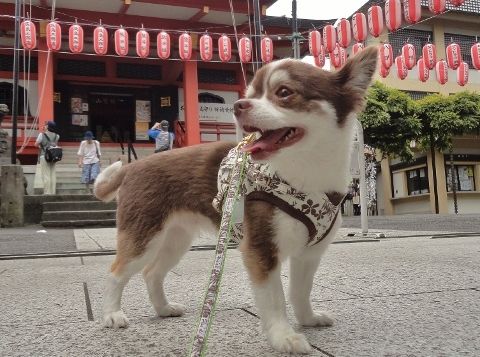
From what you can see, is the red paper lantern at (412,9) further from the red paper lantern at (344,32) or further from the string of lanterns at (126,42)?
the string of lanterns at (126,42)

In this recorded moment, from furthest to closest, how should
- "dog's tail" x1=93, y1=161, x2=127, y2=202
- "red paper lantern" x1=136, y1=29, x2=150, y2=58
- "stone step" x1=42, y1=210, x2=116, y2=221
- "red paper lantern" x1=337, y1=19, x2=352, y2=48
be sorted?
"red paper lantern" x1=136, y1=29, x2=150, y2=58, "red paper lantern" x1=337, y1=19, x2=352, y2=48, "stone step" x1=42, y1=210, x2=116, y2=221, "dog's tail" x1=93, y1=161, x2=127, y2=202

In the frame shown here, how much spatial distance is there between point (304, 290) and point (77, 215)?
32.3ft

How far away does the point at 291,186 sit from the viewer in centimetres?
214

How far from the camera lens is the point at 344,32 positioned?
563 inches

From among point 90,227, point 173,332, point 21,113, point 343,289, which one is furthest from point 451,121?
point 173,332

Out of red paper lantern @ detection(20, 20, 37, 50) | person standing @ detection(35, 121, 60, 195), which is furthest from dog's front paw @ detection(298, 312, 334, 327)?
red paper lantern @ detection(20, 20, 37, 50)

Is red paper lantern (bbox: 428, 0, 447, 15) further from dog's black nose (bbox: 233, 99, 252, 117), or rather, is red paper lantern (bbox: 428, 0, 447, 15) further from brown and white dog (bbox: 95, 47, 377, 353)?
dog's black nose (bbox: 233, 99, 252, 117)

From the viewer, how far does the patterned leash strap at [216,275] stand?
4.85 feet

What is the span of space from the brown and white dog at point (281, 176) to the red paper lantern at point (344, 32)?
12704 mm

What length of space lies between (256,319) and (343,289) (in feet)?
3.27

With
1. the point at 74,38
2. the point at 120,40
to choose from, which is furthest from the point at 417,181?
the point at 74,38

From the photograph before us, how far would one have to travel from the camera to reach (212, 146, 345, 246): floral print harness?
212cm

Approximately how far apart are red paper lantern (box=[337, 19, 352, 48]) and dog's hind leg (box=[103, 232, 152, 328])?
13.0 m

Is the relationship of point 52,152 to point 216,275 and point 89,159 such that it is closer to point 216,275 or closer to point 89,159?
point 89,159
